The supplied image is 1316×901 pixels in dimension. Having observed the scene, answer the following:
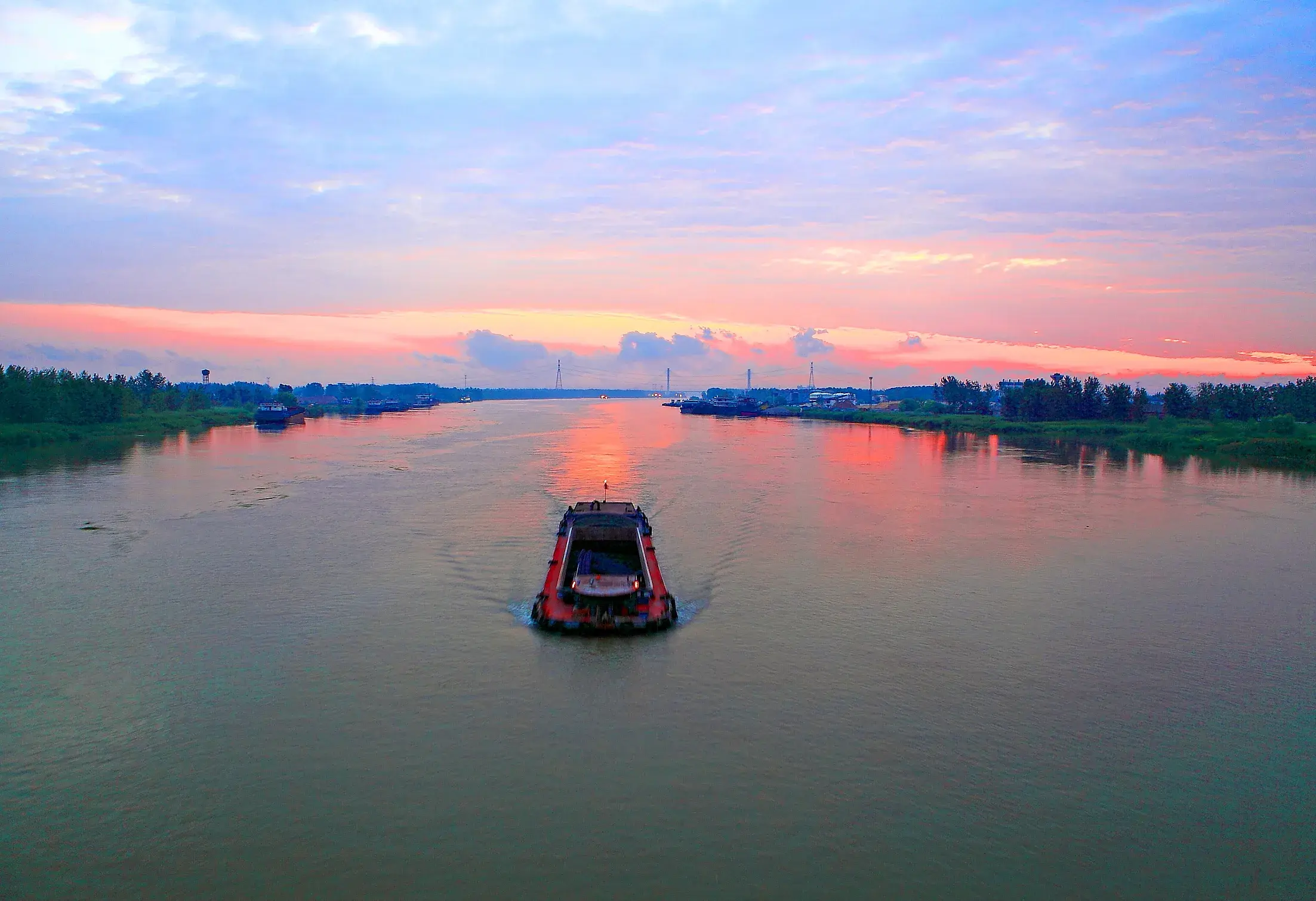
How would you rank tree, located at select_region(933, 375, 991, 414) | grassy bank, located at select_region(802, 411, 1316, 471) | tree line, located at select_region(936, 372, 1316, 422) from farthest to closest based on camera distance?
tree, located at select_region(933, 375, 991, 414), tree line, located at select_region(936, 372, 1316, 422), grassy bank, located at select_region(802, 411, 1316, 471)

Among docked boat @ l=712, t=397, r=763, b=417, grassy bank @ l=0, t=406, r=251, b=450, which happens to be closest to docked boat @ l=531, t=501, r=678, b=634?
grassy bank @ l=0, t=406, r=251, b=450

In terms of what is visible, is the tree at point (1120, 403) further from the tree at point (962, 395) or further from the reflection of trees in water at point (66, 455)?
the reflection of trees in water at point (66, 455)

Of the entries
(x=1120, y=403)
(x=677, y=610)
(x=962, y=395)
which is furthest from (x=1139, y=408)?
(x=677, y=610)

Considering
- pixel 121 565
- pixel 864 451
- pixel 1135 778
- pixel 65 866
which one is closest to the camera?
pixel 65 866

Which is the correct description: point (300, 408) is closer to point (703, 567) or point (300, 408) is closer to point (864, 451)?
point (864, 451)

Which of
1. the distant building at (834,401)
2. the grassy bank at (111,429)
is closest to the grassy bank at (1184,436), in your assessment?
the distant building at (834,401)

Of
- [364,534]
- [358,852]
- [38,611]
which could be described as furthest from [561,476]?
[358,852]

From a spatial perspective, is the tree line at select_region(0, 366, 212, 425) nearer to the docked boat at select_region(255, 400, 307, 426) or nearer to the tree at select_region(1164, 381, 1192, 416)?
the docked boat at select_region(255, 400, 307, 426)
